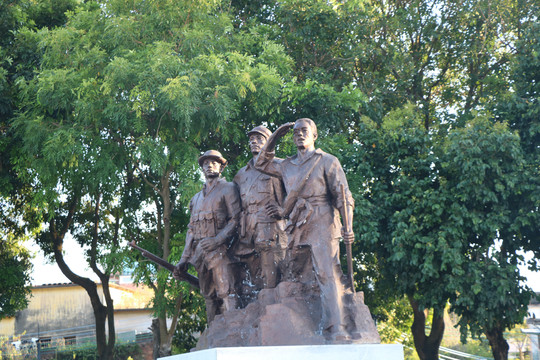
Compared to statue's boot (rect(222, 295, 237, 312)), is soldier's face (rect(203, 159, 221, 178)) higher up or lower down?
higher up

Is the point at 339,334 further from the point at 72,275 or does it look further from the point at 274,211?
the point at 72,275

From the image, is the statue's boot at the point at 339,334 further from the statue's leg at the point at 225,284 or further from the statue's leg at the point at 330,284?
the statue's leg at the point at 225,284

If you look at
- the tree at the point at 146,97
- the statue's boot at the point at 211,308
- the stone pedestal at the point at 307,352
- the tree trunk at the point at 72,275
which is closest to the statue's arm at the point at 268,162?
the statue's boot at the point at 211,308

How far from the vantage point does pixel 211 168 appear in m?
7.50

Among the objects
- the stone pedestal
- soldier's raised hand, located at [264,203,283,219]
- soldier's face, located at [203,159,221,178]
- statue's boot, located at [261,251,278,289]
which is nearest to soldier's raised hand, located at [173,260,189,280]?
soldier's face, located at [203,159,221,178]

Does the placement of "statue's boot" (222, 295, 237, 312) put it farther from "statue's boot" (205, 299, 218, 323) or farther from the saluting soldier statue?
the saluting soldier statue

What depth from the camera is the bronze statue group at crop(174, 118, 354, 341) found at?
6180 mm

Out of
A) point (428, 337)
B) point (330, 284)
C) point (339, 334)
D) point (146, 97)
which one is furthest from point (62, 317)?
point (339, 334)

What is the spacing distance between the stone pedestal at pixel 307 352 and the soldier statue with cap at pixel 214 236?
1459 mm

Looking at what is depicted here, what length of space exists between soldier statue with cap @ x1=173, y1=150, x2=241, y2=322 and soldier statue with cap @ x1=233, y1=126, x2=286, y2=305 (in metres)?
0.14

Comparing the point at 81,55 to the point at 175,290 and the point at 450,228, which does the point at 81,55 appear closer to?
the point at 175,290

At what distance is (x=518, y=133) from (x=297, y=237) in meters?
7.74

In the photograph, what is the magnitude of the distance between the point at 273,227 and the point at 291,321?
1.19m

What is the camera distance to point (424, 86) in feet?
55.4
